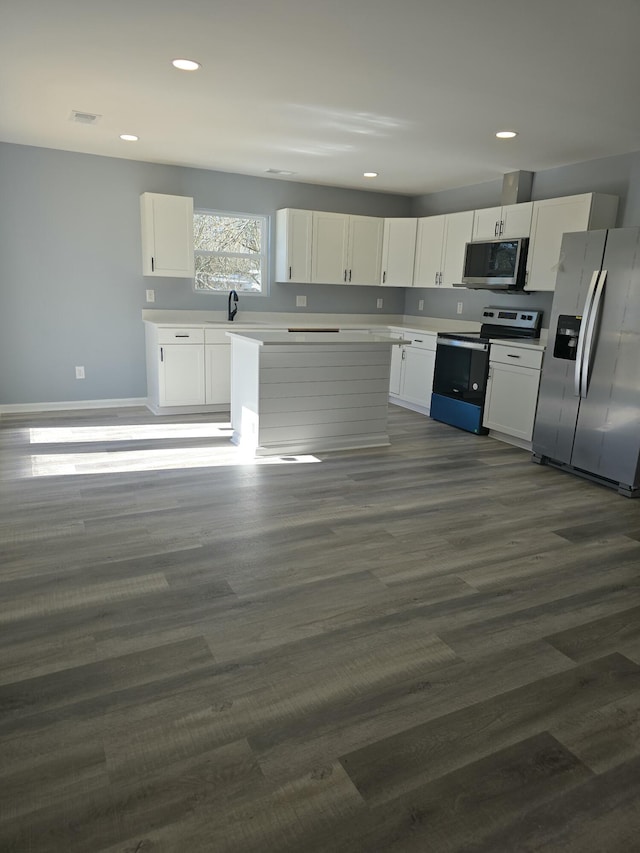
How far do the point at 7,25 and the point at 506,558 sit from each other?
11.8 ft

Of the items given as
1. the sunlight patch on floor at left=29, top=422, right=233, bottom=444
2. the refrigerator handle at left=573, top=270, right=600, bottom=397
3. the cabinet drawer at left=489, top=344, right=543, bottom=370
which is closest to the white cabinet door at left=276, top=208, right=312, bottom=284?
the sunlight patch on floor at left=29, top=422, right=233, bottom=444

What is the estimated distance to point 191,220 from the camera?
584cm

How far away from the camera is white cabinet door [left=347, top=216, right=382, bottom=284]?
6.74 meters

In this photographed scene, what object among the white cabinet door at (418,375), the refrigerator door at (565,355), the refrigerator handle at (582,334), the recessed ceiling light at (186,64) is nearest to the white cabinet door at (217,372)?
the white cabinet door at (418,375)

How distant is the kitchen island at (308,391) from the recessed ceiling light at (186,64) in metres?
1.78

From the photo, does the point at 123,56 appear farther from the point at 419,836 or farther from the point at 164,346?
the point at 419,836

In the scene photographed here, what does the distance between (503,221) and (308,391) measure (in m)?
2.60

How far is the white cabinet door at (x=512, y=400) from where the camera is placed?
4.94m

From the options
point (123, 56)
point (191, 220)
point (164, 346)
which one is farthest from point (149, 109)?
point (164, 346)

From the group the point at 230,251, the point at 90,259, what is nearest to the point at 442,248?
the point at 230,251

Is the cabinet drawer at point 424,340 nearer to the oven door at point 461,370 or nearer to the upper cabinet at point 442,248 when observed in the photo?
the oven door at point 461,370

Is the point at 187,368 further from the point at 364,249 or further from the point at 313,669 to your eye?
the point at 313,669

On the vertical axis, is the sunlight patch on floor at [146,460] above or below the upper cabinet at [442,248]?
below

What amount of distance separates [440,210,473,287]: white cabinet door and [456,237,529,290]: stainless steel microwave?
23cm
